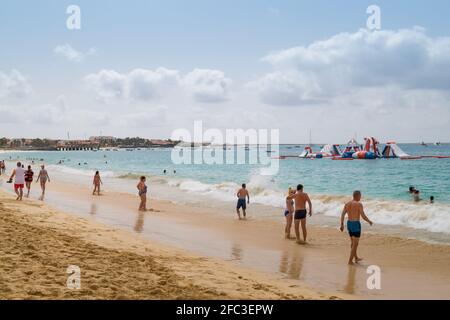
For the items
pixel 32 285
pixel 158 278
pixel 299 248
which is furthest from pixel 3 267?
pixel 299 248

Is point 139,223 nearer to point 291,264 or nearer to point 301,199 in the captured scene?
point 301,199

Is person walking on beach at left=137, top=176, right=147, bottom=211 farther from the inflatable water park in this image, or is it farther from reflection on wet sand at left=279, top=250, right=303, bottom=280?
the inflatable water park

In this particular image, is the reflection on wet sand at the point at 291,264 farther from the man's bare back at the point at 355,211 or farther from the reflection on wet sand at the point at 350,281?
the man's bare back at the point at 355,211

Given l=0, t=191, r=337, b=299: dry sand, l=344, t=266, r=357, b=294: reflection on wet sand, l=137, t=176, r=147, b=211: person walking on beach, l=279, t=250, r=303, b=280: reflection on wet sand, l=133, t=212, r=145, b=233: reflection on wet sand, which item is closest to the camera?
l=0, t=191, r=337, b=299: dry sand

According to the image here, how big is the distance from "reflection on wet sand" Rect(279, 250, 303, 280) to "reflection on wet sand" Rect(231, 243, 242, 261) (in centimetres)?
98

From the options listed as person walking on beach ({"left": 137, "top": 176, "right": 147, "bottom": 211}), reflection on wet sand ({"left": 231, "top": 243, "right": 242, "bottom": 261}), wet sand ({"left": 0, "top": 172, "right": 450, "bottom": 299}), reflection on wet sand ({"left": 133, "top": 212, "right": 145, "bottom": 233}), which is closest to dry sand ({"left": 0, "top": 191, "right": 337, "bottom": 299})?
wet sand ({"left": 0, "top": 172, "right": 450, "bottom": 299})

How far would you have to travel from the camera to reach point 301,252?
10312mm

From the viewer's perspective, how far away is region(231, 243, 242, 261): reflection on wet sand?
959 centimetres

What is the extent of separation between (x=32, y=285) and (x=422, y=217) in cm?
1376

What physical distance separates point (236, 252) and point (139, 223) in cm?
519

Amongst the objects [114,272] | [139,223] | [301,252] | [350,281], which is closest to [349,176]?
[139,223]

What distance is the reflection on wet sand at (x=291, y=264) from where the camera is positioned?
27.1ft

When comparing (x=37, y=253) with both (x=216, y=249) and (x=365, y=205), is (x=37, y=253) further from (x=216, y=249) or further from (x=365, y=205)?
(x=365, y=205)

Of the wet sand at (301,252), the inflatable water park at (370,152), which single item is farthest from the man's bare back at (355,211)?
the inflatable water park at (370,152)
